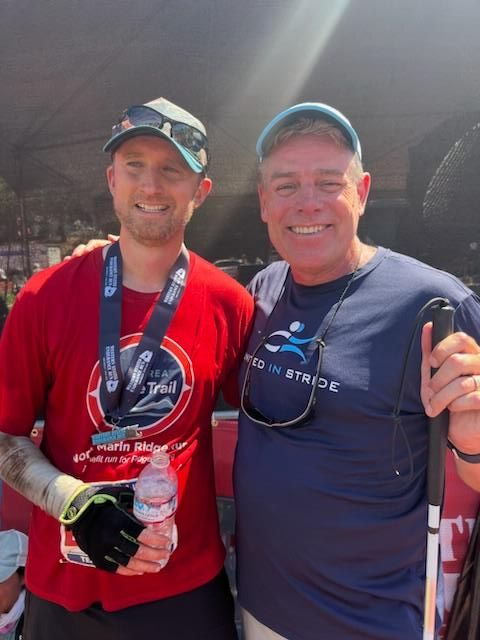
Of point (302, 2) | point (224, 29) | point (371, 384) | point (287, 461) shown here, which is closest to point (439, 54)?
point (302, 2)

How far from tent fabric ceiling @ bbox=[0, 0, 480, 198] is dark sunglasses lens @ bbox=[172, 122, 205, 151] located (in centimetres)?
52

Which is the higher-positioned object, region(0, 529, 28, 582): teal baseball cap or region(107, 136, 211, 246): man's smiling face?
region(107, 136, 211, 246): man's smiling face

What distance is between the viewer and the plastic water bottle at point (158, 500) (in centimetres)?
142

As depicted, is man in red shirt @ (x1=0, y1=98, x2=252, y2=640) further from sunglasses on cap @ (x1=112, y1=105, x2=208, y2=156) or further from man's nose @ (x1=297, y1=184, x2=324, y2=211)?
man's nose @ (x1=297, y1=184, x2=324, y2=211)

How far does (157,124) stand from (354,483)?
136 cm

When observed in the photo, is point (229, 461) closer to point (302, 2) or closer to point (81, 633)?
point (81, 633)

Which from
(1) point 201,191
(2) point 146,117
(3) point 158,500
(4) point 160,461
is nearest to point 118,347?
(4) point 160,461

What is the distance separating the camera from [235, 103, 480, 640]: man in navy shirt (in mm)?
1501

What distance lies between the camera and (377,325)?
5.10 ft

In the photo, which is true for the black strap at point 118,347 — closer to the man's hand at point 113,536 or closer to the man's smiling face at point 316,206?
the man's hand at point 113,536

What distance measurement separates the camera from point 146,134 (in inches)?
70.8

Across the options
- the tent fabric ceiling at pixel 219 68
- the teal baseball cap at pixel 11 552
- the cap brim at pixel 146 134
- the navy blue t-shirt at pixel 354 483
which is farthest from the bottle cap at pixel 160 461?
the tent fabric ceiling at pixel 219 68

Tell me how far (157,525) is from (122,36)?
2.02m

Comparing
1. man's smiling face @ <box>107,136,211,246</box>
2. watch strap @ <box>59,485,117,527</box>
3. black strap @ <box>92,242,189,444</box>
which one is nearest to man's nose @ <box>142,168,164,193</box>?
man's smiling face @ <box>107,136,211,246</box>
